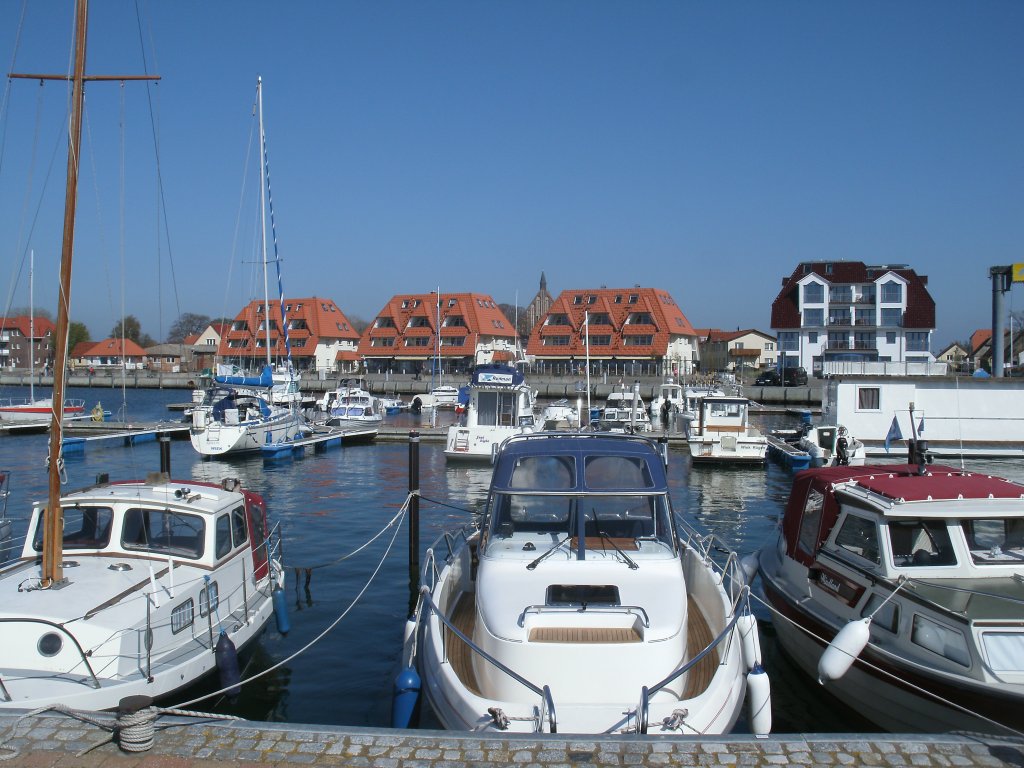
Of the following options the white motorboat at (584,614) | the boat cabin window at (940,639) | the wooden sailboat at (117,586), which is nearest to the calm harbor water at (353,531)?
the wooden sailboat at (117,586)

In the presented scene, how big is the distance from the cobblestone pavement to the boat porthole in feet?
7.14

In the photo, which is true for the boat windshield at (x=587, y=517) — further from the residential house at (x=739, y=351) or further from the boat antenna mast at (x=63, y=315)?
the residential house at (x=739, y=351)

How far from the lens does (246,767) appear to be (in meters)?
6.10

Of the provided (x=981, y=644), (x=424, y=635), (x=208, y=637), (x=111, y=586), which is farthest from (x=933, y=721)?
(x=111, y=586)

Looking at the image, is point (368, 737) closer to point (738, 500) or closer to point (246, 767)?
point (246, 767)

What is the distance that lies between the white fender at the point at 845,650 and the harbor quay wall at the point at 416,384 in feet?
177

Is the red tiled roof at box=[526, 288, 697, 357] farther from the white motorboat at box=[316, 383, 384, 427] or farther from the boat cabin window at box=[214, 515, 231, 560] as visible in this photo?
the boat cabin window at box=[214, 515, 231, 560]

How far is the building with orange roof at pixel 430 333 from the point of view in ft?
309

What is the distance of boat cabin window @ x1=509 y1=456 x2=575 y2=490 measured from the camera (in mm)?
9656

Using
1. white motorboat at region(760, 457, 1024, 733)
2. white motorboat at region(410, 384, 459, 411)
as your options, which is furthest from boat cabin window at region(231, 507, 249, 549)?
white motorboat at region(410, 384, 459, 411)

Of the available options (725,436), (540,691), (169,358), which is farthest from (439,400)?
(169,358)

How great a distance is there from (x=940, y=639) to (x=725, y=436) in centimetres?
2529

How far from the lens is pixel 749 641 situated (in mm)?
8727

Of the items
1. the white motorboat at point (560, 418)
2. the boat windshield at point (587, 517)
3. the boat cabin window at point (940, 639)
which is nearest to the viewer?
the boat cabin window at point (940, 639)
